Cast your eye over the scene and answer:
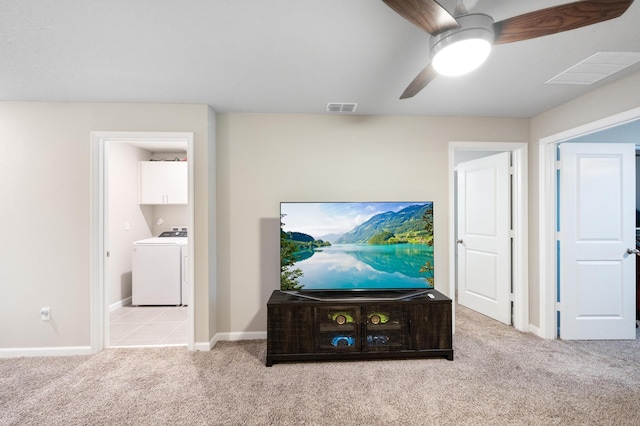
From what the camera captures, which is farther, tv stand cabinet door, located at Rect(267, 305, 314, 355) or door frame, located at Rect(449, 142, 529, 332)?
door frame, located at Rect(449, 142, 529, 332)

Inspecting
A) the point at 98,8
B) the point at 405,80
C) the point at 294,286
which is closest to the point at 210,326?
the point at 294,286

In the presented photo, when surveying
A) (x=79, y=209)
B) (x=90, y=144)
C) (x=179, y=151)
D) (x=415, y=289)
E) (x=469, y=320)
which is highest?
(x=179, y=151)

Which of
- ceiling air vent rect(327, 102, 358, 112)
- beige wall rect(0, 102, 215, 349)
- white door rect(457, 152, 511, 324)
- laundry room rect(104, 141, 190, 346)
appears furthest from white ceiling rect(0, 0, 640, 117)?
laundry room rect(104, 141, 190, 346)

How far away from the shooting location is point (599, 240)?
3.10 metres

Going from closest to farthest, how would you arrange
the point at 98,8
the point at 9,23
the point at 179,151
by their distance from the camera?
the point at 98,8, the point at 9,23, the point at 179,151

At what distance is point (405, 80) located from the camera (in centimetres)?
242

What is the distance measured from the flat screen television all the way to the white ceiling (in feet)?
3.39

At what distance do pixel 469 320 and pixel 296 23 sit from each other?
356cm

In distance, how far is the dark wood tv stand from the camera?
2.63m

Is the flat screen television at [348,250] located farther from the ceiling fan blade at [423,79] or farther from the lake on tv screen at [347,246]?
the ceiling fan blade at [423,79]

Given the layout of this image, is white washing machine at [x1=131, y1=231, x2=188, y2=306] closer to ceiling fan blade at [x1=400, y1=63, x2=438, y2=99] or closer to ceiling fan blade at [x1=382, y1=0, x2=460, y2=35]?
ceiling fan blade at [x1=400, y1=63, x2=438, y2=99]

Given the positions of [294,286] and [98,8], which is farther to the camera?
[294,286]

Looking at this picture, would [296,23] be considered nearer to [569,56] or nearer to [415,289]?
[569,56]

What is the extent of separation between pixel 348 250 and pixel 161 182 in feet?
10.9
